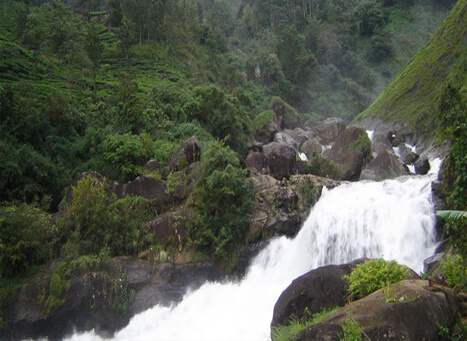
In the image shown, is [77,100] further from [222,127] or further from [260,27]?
[260,27]

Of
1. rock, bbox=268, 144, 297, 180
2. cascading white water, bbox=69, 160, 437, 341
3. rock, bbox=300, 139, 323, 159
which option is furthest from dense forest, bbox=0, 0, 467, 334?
rock, bbox=300, 139, 323, 159

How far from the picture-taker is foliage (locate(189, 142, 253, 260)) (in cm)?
1811

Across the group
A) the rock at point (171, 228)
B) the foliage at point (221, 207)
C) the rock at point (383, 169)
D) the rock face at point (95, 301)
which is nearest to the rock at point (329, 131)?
the rock at point (383, 169)

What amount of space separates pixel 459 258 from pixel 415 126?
26.1 meters

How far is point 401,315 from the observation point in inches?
309

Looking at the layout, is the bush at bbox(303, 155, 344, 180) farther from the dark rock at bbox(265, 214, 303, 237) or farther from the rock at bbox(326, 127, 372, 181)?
the dark rock at bbox(265, 214, 303, 237)

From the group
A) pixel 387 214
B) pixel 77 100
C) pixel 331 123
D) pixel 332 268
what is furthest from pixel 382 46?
pixel 332 268

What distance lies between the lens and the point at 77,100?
30.8 meters

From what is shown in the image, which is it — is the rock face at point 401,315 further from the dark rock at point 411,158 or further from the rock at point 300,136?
the rock at point 300,136

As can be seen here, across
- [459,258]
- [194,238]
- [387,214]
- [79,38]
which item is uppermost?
[79,38]

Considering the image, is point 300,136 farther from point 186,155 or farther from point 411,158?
point 186,155

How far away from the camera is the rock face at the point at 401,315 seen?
770cm

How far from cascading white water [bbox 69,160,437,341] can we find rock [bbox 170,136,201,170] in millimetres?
5648

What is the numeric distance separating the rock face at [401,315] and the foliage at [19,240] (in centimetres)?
1240
